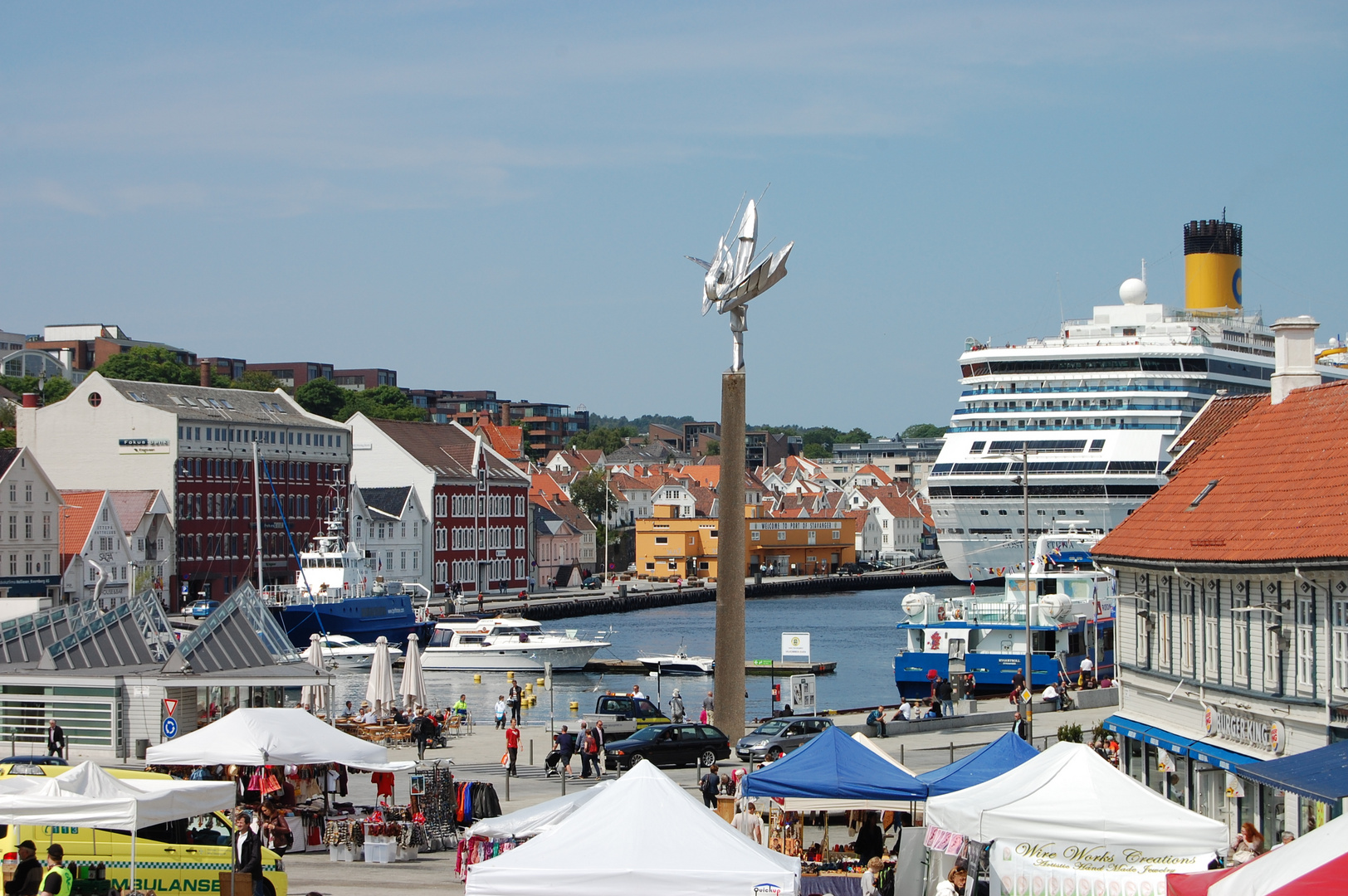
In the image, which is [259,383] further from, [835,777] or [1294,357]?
[835,777]

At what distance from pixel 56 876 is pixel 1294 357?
1827 centimetres

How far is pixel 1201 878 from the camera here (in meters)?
12.6

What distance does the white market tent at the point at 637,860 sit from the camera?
1277 centimetres

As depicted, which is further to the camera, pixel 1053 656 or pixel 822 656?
pixel 822 656

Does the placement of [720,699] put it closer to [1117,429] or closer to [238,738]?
[238,738]

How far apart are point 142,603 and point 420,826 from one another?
11698mm

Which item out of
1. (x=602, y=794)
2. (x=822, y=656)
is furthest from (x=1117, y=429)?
(x=602, y=794)

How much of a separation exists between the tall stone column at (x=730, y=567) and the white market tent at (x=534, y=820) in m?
15.0

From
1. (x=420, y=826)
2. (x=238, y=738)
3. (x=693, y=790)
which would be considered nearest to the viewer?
(x=238, y=738)

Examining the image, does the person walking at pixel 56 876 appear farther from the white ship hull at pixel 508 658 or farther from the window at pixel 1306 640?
the white ship hull at pixel 508 658

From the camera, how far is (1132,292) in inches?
4141

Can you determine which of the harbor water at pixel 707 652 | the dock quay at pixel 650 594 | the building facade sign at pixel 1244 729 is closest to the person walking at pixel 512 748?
the harbor water at pixel 707 652

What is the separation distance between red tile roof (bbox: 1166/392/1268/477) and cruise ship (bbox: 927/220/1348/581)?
62.4m

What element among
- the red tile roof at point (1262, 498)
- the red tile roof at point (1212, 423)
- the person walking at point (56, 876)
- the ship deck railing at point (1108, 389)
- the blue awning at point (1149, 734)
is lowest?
the person walking at point (56, 876)
